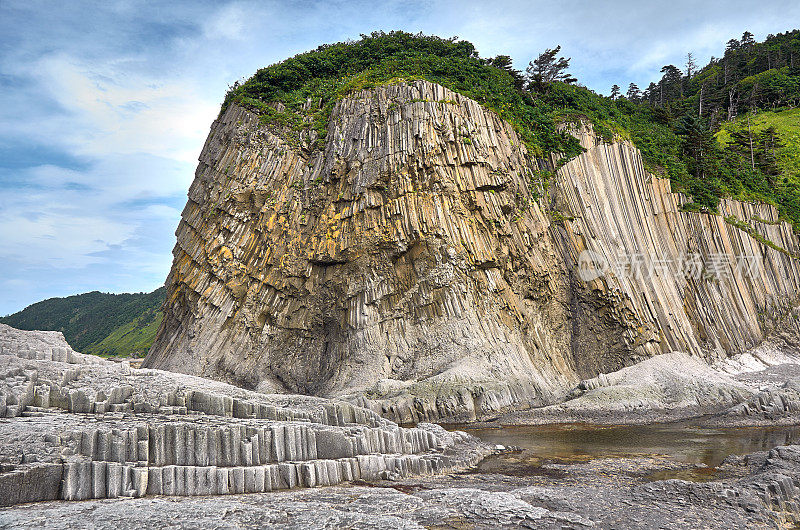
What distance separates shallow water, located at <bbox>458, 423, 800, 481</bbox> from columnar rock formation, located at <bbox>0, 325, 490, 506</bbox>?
→ 1.80 meters

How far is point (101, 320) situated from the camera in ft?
340

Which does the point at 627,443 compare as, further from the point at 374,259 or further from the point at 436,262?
the point at 374,259

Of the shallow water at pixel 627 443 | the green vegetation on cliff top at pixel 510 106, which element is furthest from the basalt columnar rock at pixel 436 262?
the shallow water at pixel 627 443

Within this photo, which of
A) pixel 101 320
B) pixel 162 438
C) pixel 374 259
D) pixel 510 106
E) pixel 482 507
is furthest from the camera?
pixel 101 320

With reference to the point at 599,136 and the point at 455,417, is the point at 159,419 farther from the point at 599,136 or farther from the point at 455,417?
the point at 599,136

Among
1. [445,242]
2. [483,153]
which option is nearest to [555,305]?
[445,242]

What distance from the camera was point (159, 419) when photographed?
43.3 ft

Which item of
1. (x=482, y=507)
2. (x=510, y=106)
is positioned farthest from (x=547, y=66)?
(x=482, y=507)

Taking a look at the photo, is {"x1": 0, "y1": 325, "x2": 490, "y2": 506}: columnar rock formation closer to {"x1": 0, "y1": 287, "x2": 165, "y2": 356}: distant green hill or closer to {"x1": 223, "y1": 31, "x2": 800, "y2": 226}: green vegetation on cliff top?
{"x1": 223, "y1": 31, "x2": 800, "y2": 226}: green vegetation on cliff top

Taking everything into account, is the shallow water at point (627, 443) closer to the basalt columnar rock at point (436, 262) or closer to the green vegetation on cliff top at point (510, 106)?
the basalt columnar rock at point (436, 262)

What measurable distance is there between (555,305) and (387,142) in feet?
46.8

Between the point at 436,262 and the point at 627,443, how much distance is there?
48.7 ft

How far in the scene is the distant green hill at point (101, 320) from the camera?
84.1 m

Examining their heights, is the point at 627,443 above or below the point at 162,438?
below
